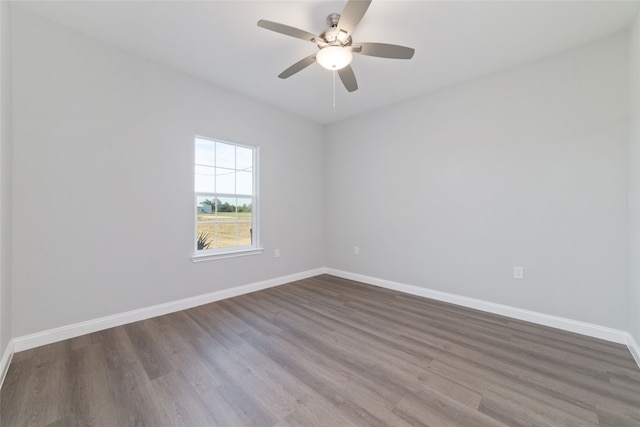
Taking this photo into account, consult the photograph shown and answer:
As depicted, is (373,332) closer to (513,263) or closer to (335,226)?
(513,263)

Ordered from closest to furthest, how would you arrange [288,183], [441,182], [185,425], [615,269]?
[185,425]
[615,269]
[441,182]
[288,183]

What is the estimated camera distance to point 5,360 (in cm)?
176

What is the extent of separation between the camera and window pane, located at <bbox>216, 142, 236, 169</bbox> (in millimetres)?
3352

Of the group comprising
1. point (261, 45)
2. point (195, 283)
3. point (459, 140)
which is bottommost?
point (195, 283)

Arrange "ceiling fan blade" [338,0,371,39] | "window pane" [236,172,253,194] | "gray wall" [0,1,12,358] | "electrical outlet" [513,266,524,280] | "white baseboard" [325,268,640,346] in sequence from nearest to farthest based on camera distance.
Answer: "ceiling fan blade" [338,0,371,39]
"gray wall" [0,1,12,358]
"white baseboard" [325,268,640,346]
"electrical outlet" [513,266,524,280]
"window pane" [236,172,253,194]

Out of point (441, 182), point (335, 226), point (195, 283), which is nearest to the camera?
point (195, 283)

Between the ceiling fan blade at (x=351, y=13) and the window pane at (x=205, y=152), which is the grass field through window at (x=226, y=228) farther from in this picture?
the ceiling fan blade at (x=351, y=13)

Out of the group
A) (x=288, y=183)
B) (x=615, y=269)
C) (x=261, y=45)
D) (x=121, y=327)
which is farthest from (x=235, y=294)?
(x=615, y=269)

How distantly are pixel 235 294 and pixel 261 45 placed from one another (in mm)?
2936

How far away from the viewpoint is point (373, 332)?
237 cm

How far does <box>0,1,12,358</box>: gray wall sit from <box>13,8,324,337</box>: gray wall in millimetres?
92

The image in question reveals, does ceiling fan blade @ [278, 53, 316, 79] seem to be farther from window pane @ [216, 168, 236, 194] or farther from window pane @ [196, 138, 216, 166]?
window pane @ [216, 168, 236, 194]

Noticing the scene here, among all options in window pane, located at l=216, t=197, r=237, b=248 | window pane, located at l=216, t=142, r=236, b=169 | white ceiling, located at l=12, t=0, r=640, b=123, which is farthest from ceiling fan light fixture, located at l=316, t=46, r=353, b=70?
window pane, located at l=216, t=197, r=237, b=248

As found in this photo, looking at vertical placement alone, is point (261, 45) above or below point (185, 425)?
above
